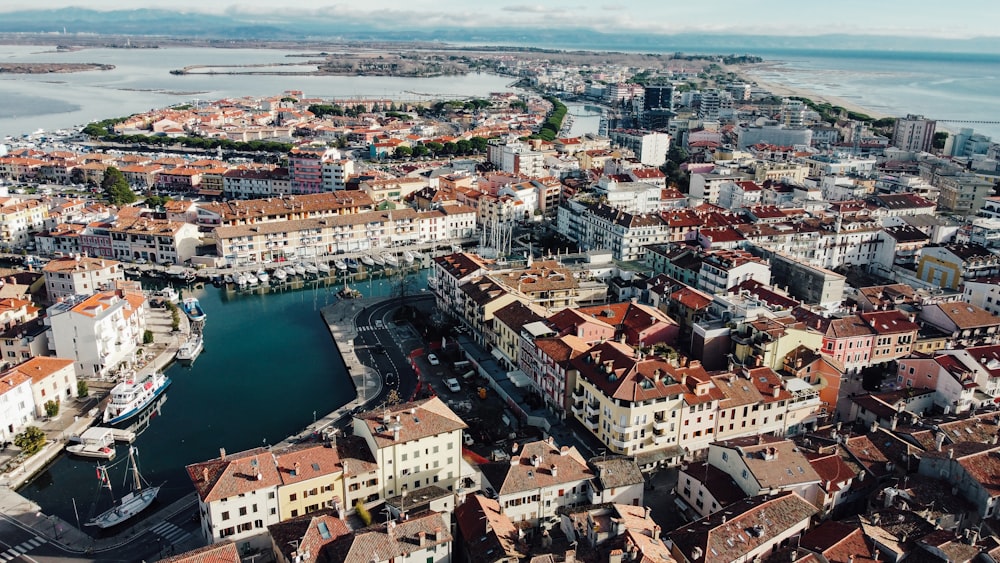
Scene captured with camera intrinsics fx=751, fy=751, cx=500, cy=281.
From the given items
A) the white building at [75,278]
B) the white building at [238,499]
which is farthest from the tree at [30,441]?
the white building at [75,278]

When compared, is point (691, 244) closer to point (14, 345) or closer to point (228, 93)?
point (14, 345)

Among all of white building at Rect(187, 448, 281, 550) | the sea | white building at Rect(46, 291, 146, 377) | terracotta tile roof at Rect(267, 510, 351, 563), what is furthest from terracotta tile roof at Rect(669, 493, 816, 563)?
the sea

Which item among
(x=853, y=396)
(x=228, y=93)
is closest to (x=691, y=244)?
(x=853, y=396)

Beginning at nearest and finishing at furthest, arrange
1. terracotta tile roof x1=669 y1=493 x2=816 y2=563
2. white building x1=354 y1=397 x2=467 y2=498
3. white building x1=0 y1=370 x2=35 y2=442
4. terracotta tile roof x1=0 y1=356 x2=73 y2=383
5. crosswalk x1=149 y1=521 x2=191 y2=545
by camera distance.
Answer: terracotta tile roof x1=669 y1=493 x2=816 y2=563, crosswalk x1=149 y1=521 x2=191 y2=545, white building x1=354 y1=397 x2=467 y2=498, white building x1=0 y1=370 x2=35 y2=442, terracotta tile roof x1=0 y1=356 x2=73 y2=383

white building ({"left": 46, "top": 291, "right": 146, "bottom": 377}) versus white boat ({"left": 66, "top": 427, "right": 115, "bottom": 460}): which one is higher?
white building ({"left": 46, "top": 291, "right": 146, "bottom": 377})

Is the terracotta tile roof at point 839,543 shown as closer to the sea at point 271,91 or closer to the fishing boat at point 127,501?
the fishing boat at point 127,501

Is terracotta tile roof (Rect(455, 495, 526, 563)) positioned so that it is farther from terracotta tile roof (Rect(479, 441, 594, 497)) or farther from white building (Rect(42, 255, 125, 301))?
white building (Rect(42, 255, 125, 301))

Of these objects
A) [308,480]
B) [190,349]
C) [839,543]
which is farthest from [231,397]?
[839,543]

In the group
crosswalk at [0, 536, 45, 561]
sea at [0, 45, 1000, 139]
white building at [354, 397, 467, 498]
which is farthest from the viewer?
sea at [0, 45, 1000, 139]
